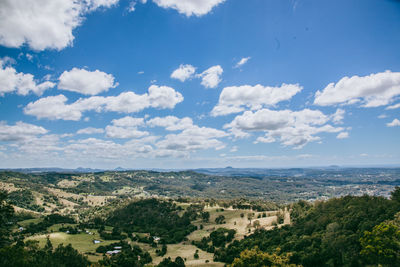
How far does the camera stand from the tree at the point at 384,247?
48719 millimetres

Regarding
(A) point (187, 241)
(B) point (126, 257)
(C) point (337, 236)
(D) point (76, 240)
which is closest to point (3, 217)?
(B) point (126, 257)

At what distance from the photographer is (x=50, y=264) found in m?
62.4

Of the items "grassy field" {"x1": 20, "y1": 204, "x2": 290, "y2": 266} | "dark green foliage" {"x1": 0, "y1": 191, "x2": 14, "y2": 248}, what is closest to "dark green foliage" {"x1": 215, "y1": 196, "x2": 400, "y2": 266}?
"grassy field" {"x1": 20, "y1": 204, "x2": 290, "y2": 266}

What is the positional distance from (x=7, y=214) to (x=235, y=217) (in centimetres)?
16515

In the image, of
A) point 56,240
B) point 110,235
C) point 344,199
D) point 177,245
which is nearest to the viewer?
point 344,199

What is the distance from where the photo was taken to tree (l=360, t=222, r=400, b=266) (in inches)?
1918

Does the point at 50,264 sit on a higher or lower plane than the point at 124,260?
higher

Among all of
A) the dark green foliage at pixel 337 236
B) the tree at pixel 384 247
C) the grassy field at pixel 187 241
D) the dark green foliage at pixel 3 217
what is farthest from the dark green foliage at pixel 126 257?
the tree at pixel 384 247

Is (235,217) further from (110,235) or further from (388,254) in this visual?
(388,254)

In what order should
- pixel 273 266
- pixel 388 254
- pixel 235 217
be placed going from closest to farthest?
pixel 388 254 < pixel 273 266 < pixel 235 217

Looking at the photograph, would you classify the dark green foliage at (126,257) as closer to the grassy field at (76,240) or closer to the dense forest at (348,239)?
the grassy field at (76,240)

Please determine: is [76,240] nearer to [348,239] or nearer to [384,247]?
[348,239]

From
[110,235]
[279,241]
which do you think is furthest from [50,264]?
[110,235]

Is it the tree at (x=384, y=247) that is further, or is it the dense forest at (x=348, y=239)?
the dense forest at (x=348, y=239)
